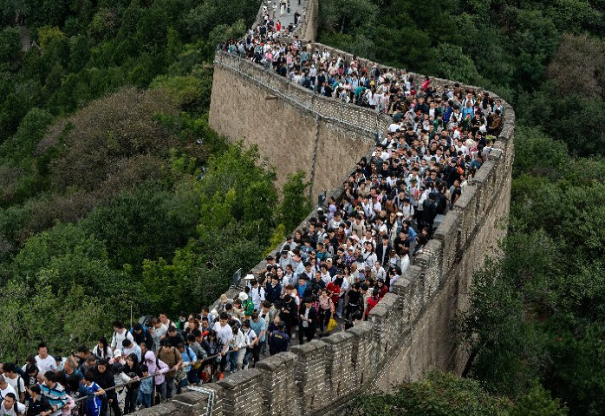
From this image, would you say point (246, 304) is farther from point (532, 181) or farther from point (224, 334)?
point (532, 181)

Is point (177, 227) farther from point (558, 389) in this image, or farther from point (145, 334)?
point (145, 334)

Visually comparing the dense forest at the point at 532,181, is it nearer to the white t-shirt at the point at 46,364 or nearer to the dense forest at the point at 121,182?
the white t-shirt at the point at 46,364

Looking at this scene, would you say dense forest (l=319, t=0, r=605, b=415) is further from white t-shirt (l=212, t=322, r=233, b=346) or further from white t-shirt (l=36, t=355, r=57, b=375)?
white t-shirt (l=36, t=355, r=57, b=375)

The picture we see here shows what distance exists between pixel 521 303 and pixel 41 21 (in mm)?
59553

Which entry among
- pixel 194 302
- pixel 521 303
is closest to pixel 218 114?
pixel 194 302

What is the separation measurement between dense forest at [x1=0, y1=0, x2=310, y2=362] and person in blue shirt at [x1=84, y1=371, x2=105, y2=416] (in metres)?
7.58

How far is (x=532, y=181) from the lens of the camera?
34500mm

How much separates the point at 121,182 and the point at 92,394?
1027 inches

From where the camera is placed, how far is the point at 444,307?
21.8m

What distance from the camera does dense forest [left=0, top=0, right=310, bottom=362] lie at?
84.2ft

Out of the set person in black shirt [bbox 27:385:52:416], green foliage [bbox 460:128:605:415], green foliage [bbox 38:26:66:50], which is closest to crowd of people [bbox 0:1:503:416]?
person in black shirt [bbox 27:385:52:416]

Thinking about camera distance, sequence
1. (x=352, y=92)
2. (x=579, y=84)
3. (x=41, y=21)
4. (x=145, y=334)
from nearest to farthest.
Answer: (x=145, y=334) < (x=352, y=92) < (x=579, y=84) < (x=41, y=21)

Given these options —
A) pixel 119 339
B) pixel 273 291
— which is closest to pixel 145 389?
pixel 119 339

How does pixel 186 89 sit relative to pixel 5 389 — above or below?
below
